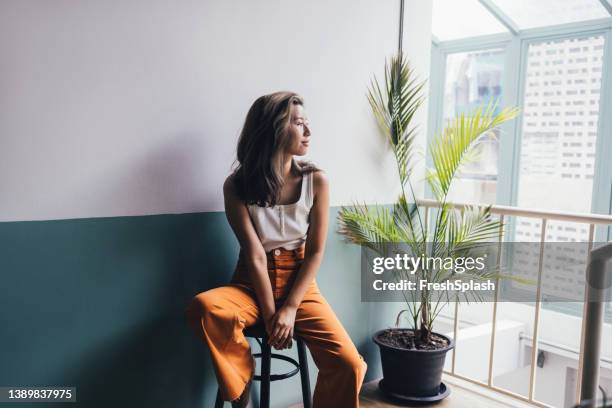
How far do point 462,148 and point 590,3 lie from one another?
1833 mm

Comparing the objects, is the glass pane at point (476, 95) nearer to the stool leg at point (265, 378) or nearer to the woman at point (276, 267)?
the woman at point (276, 267)

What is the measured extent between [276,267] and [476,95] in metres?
2.97

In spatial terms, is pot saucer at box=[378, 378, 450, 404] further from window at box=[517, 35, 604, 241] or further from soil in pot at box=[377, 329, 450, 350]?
window at box=[517, 35, 604, 241]

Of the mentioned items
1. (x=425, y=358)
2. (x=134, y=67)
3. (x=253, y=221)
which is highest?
(x=134, y=67)

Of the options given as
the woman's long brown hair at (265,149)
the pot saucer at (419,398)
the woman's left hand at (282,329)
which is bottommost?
the pot saucer at (419,398)

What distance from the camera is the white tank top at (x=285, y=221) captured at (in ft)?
6.72

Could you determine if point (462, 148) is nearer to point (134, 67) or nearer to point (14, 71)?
point (134, 67)

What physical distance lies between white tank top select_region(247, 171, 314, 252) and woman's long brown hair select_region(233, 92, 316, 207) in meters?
0.04

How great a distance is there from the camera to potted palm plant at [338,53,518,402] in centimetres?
255

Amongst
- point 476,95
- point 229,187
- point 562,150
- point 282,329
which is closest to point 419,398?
point 282,329

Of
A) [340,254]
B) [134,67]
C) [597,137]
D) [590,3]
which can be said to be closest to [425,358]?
[340,254]

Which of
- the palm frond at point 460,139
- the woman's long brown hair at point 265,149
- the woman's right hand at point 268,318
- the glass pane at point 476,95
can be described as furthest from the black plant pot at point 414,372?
the glass pane at point 476,95

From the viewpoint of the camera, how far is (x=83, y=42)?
1.83 metres

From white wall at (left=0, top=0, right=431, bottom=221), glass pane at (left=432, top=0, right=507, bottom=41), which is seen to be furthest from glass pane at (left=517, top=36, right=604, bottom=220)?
white wall at (left=0, top=0, right=431, bottom=221)
